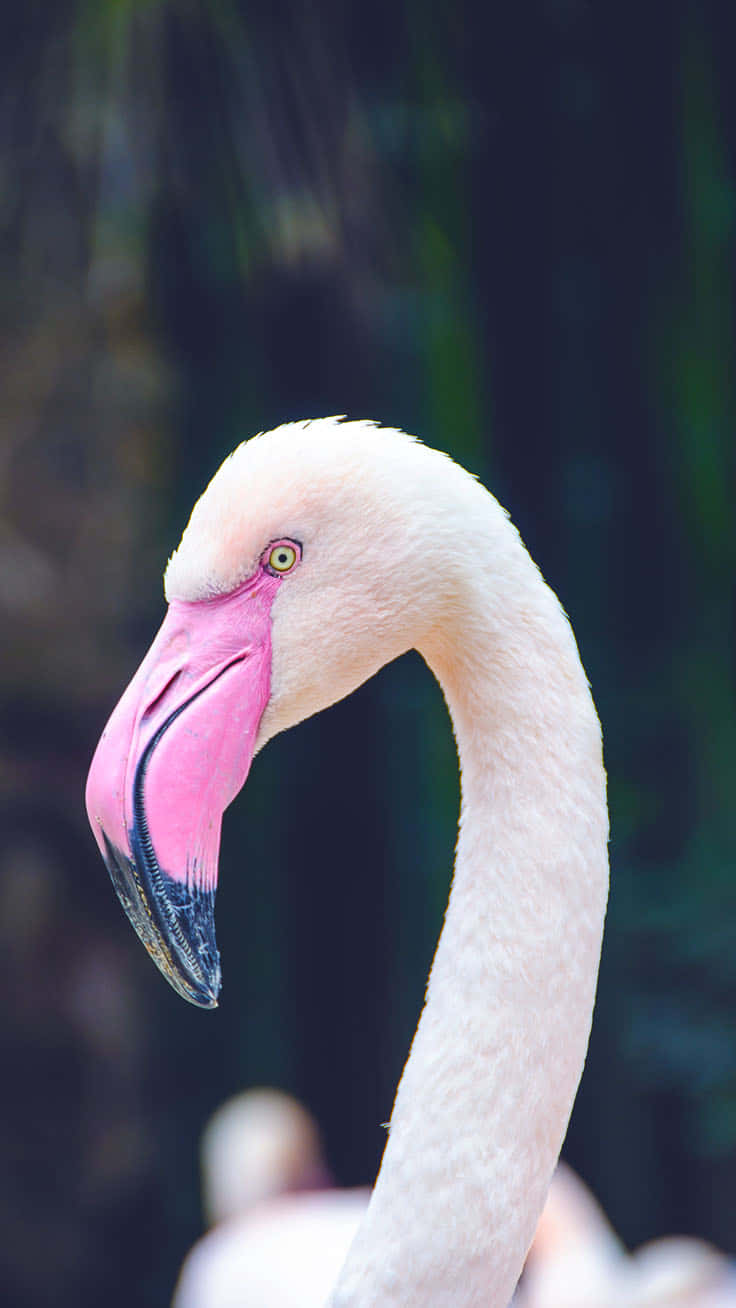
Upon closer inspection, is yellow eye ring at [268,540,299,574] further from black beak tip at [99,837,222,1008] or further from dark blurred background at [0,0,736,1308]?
dark blurred background at [0,0,736,1308]

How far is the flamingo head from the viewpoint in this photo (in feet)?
3.16

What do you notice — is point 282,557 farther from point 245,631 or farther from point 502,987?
point 502,987

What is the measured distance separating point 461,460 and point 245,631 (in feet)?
7.77

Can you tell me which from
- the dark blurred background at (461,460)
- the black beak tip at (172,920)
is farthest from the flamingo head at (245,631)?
the dark blurred background at (461,460)

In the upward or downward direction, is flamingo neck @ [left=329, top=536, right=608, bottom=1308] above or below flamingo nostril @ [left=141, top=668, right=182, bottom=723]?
below

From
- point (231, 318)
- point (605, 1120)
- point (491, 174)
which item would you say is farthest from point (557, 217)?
point (605, 1120)

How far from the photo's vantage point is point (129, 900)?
97cm

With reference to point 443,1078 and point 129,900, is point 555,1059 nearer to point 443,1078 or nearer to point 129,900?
point 443,1078

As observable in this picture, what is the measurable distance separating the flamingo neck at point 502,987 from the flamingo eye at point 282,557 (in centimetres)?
13

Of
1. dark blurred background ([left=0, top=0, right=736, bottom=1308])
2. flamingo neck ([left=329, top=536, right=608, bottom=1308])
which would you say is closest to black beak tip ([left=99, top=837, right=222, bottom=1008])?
flamingo neck ([left=329, top=536, right=608, bottom=1308])

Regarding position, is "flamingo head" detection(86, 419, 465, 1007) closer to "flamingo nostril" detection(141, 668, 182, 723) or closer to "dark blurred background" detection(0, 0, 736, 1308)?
"flamingo nostril" detection(141, 668, 182, 723)

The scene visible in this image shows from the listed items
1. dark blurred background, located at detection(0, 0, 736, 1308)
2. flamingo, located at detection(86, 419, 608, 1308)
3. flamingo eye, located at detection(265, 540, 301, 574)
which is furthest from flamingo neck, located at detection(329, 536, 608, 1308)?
dark blurred background, located at detection(0, 0, 736, 1308)

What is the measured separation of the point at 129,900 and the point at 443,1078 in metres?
0.26

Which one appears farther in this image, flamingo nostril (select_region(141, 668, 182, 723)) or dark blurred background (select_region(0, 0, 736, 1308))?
dark blurred background (select_region(0, 0, 736, 1308))
